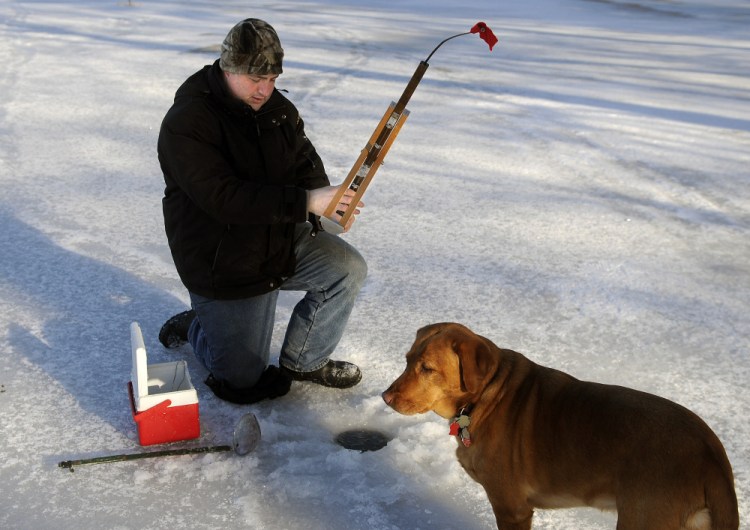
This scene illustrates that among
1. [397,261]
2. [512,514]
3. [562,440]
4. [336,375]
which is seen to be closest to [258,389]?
[336,375]

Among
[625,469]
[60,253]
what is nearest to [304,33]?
[60,253]

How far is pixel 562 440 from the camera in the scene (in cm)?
251

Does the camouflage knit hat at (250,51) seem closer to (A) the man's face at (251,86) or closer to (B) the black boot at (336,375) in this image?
(A) the man's face at (251,86)

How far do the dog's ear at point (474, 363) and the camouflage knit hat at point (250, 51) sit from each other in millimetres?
1250

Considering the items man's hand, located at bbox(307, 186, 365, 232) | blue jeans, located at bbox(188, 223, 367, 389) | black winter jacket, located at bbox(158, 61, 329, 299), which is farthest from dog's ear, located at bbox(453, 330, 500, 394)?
blue jeans, located at bbox(188, 223, 367, 389)

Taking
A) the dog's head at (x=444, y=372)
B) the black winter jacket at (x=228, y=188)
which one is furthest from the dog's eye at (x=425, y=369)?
the black winter jacket at (x=228, y=188)

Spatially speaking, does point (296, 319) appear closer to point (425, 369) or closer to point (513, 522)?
point (425, 369)

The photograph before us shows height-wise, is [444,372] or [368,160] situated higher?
[368,160]

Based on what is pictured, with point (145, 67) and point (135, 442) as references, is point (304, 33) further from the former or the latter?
point (135, 442)

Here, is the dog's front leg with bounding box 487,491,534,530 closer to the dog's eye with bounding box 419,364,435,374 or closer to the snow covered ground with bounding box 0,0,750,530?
the snow covered ground with bounding box 0,0,750,530

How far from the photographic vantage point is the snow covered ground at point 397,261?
2.97 m

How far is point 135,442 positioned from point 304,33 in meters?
9.94

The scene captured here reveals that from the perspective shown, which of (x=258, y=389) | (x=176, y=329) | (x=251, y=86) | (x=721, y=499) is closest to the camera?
(x=721, y=499)

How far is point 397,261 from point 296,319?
135 cm
